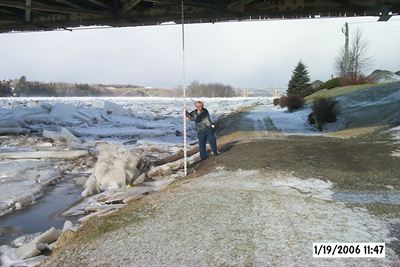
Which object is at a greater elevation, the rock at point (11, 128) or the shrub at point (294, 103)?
the shrub at point (294, 103)

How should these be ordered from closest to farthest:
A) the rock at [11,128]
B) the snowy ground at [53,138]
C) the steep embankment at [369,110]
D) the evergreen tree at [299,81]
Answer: the snowy ground at [53,138]
the steep embankment at [369,110]
the rock at [11,128]
the evergreen tree at [299,81]

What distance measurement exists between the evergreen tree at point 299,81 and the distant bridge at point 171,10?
1601 inches

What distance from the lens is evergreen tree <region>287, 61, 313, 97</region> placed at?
54669 millimetres

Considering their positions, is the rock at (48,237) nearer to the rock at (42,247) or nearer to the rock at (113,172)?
the rock at (42,247)

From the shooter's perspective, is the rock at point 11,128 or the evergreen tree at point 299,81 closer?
the rock at point 11,128

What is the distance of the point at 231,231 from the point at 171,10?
9.68 meters

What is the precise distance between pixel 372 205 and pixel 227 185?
2.89 meters

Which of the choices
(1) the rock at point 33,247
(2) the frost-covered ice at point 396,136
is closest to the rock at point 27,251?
(1) the rock at point 33,247

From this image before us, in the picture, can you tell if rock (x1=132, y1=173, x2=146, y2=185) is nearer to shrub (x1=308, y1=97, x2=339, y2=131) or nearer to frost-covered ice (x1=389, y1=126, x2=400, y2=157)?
frost-covered ice (x1=389, y1=126, x2=400, y2=157)

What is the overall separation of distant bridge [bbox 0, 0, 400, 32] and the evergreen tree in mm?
40674

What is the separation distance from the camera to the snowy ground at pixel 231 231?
5762 millimetres

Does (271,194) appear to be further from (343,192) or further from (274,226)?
(274,226)

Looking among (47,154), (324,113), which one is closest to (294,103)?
(324,113)

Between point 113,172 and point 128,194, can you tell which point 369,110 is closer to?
point 113,172
